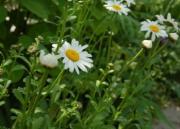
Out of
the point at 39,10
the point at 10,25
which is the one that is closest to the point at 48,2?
the point at 39,10

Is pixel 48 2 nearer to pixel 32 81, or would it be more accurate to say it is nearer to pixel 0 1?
pixel 0 1

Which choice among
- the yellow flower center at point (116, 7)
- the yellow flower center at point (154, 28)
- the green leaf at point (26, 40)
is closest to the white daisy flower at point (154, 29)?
the yellow flower center at point (154, 28)

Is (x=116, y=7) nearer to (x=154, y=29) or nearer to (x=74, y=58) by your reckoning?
(x=154, y=29)

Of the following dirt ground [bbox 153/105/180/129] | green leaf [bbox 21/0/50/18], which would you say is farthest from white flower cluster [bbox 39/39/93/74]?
dirt ground [bbox 153/105/180/129]

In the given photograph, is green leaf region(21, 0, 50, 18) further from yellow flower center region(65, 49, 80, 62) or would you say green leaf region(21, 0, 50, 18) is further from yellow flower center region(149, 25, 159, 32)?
yellow flower center region(65, 49, 80, 62)

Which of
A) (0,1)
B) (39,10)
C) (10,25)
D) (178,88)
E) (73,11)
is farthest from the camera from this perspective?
(178,88)

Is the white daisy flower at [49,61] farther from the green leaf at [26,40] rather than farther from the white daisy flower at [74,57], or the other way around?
the green leaf at [26,40]

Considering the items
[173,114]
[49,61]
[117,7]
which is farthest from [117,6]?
[173,114]
